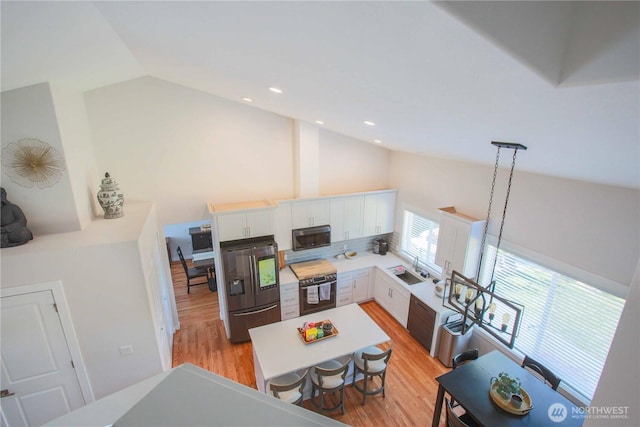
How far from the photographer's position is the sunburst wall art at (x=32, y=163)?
10.2 feet

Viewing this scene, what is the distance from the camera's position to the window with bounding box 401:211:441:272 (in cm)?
550

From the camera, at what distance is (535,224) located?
3.72 meters

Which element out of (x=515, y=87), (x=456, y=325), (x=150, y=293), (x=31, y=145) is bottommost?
(x=456, y=325)

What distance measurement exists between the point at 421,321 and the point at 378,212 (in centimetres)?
221

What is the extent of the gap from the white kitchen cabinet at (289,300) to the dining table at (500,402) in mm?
2752

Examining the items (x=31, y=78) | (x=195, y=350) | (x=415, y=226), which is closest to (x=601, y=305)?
(x=415, y=226)

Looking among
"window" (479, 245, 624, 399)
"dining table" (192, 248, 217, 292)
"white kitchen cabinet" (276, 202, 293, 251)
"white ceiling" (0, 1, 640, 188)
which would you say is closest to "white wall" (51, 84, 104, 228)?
"white ceiling" (0, 1, 640, 188)

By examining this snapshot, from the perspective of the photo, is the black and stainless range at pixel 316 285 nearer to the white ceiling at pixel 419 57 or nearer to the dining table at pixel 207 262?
the dining table at pixel 207 262

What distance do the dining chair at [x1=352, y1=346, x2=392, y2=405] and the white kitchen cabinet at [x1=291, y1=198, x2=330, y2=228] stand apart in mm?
2344

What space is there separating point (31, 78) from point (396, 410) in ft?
18.0

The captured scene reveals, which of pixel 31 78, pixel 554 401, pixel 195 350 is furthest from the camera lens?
pixel 195 350

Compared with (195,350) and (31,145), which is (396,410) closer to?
(195,350)

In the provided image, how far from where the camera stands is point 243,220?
4.88 metres

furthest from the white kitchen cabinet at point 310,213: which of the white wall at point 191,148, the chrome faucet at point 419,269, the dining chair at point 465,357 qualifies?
the dining chair at point 465,357
